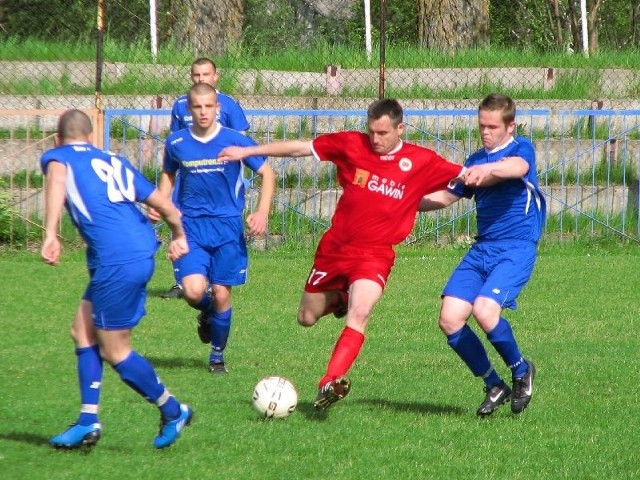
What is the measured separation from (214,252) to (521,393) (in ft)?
8.45

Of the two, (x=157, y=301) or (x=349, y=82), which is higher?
(x=349, y=82)

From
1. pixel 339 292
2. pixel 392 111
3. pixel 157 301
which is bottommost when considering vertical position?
pixel 157 301

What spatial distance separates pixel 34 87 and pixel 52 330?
7.84 m

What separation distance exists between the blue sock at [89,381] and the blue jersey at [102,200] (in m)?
0.52

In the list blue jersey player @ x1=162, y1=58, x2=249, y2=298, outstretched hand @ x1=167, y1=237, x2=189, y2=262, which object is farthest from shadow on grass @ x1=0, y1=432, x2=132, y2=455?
blue jersey player @ x1=162, y1=58, x2=249, y2=298

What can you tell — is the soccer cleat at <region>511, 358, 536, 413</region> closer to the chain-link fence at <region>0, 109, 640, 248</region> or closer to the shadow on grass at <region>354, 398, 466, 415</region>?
the shadow on grass at <region>354, 398, 466, 415</region>

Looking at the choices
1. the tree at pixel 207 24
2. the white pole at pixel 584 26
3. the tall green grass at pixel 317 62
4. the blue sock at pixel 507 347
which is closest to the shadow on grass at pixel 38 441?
the blue sock at pixel 507 347

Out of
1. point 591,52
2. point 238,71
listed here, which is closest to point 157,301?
point 238,71

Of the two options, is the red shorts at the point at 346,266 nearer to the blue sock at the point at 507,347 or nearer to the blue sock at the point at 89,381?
the blue sock at the point at 507,347

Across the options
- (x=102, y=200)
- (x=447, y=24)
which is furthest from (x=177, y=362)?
(x=447, y=24)

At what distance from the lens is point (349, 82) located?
747 inches

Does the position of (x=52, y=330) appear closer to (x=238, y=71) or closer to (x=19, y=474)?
(x=19, y=474)

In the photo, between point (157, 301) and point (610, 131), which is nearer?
point (157, 301)

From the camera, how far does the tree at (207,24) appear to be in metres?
20.3
